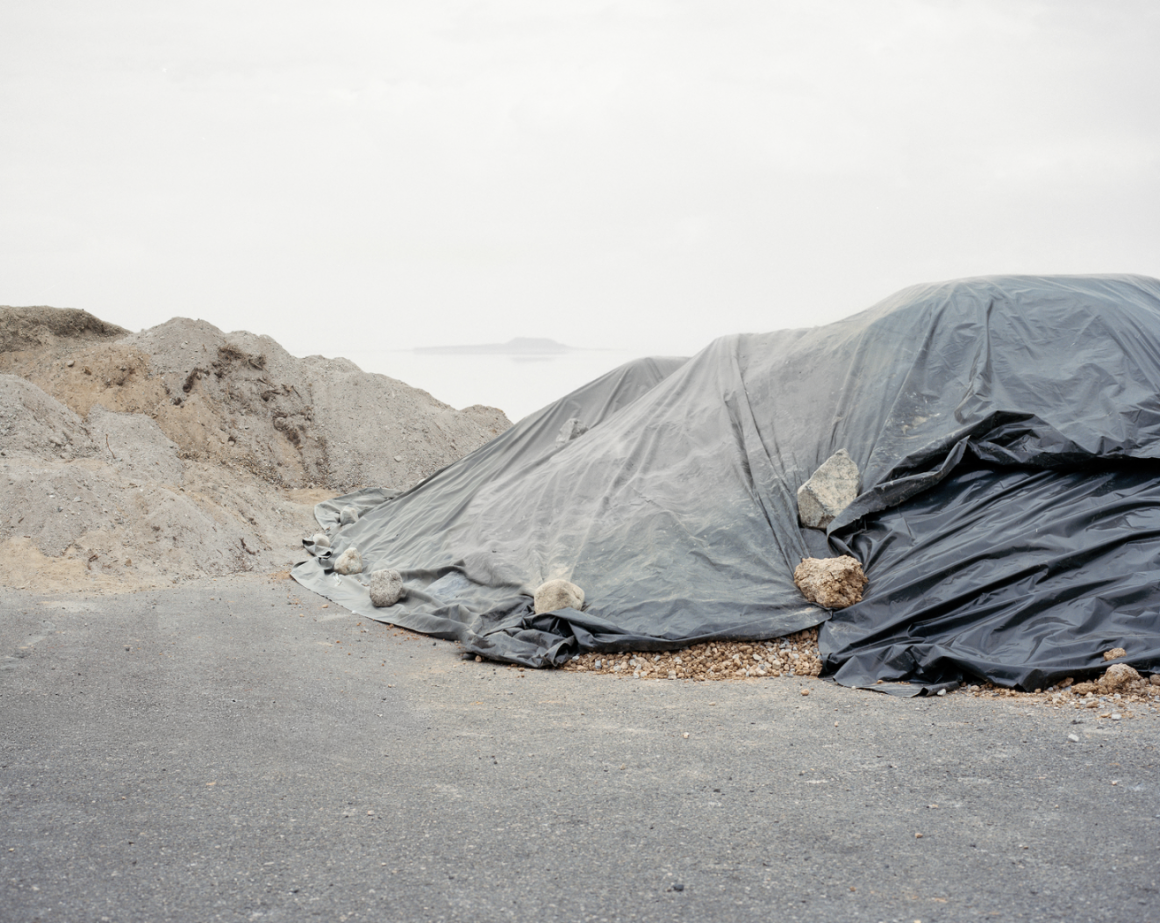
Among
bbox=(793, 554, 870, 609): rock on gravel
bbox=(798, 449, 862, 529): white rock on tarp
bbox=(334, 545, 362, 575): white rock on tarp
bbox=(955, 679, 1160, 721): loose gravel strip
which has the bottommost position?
bbox=(334, 545, 362, 575): white rock on tarp

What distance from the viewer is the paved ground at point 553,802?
2256mm

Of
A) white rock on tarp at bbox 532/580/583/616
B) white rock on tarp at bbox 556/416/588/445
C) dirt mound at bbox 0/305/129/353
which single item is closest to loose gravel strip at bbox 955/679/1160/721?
white rock on tarp at bbox 532/580/583/616

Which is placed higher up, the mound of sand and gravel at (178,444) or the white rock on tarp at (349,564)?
the mound of sand and gravel at (178,444)

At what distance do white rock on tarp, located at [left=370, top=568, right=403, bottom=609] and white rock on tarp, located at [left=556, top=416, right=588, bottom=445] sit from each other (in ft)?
9.39

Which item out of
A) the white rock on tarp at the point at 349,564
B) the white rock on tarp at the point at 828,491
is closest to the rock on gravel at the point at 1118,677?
the white rock on tarp at the point at 828,491

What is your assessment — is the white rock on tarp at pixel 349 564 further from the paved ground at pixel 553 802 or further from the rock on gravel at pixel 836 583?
the rock on gravel at pixel 836 583

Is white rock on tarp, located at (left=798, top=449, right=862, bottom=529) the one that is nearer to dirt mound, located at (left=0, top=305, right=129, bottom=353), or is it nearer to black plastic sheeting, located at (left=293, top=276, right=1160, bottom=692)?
black plastic sheeting, located at (left=293, top=276, right=1160, bottom=692)

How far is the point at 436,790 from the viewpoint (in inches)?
118

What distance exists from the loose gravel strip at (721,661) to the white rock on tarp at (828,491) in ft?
3.13

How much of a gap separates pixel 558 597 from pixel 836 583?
184 centimetres

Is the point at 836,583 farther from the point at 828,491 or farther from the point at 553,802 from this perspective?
the point at 553,802

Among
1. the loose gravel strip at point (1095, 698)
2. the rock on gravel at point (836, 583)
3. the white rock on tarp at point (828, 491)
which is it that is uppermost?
the white rock on tarp at point (828, 491)

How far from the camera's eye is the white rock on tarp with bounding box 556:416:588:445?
900 cm

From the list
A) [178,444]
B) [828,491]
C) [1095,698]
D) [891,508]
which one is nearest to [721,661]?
[828,491]
